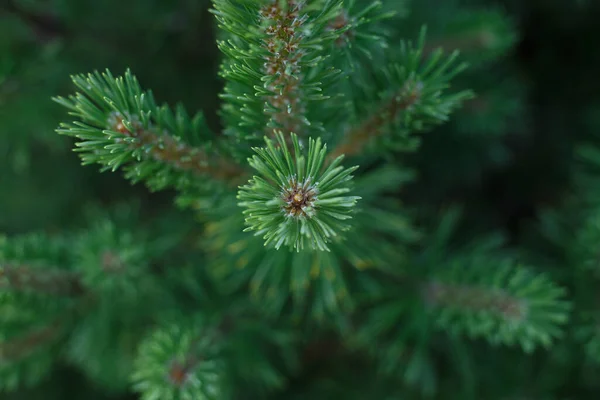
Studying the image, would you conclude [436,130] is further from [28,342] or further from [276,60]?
[28,342]

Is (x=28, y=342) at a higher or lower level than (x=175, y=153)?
lower

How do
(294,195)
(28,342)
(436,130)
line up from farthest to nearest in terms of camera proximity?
(436,130)
(28,342)
(294,195)

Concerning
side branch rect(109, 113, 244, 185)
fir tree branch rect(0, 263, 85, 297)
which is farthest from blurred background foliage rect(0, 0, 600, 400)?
side branch rect(109, 113, 244, 185)

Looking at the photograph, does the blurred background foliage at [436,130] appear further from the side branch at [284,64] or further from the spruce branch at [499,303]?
the side branch at [284,64]

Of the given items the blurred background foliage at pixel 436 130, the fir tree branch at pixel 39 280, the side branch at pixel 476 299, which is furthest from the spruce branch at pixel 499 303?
the fir tree branch at pixel 39 280

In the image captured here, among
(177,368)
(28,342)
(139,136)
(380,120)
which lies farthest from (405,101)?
(28,342)

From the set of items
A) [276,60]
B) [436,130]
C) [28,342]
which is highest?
[436,130]

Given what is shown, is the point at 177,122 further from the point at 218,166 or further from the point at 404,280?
the point at 404,280
